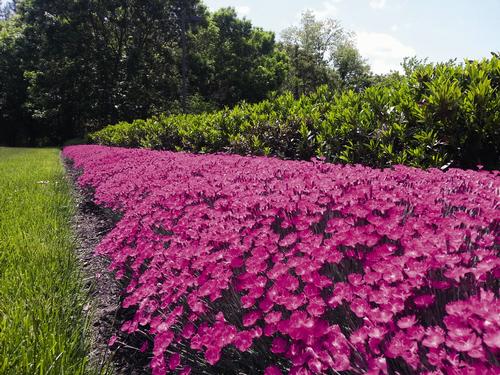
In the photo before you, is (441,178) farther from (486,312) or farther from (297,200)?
(486,312)

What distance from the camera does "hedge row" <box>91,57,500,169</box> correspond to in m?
4.53

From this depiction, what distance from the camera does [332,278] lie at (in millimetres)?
2104

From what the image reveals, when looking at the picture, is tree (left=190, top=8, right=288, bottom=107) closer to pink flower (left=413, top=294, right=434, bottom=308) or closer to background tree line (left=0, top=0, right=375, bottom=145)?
background tree line (left=0, top=0, right=375, bottom=145)

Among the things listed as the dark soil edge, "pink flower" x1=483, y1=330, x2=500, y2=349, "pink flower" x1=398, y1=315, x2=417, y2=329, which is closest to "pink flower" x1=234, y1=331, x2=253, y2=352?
"pink flower" x1=398, y1=315, x2=417, y2=329

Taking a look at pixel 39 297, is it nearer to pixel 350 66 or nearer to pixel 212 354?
pixel 212 354

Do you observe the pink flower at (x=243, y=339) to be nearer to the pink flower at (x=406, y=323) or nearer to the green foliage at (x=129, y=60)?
the pink flower at (x=406, y=323)

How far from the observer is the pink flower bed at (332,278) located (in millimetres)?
1430

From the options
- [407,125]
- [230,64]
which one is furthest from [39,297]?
[230,64]

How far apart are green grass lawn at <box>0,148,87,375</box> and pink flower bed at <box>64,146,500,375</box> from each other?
415 mm

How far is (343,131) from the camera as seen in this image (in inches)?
215

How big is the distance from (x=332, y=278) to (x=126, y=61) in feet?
121

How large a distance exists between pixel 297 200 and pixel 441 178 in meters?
1.34

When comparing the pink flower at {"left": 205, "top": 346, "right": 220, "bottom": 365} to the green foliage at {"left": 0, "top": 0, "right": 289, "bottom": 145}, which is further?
the green foliage at {"left": 0, "top": 0, "right": 289, "bottom": 145}

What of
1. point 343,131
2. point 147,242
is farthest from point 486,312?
point 343,131
